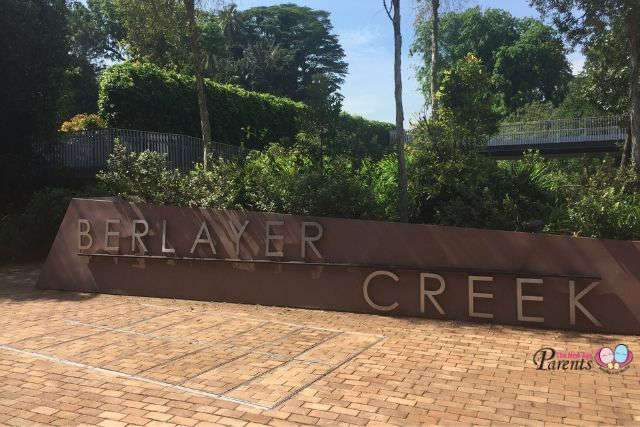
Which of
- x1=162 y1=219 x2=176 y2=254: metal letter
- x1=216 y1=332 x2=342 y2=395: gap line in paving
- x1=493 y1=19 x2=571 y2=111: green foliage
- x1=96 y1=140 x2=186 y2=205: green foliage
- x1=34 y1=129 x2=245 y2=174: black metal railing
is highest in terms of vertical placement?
x1=493 y1=19 x2=571 y2=111: green foliage

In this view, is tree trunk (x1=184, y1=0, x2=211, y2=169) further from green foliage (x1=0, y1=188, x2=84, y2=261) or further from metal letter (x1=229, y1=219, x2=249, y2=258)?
metal letter (x1=229, y1=219, x2=249, y2=258)

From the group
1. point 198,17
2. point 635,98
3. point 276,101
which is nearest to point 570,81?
point 276,101

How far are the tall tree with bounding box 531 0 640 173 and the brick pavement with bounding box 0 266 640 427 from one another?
880 cm

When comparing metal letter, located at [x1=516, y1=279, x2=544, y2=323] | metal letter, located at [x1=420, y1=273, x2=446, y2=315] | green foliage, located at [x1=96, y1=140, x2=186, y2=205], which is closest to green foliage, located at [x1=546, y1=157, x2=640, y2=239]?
metal letter, located at [x1=516, y1=279, x2=544, y2=323]

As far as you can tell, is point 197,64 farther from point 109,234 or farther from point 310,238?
point 310,238

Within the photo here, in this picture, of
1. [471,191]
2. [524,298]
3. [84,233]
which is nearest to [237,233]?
[84,233]

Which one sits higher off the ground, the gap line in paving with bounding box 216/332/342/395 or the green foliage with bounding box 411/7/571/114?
the green foliage with bounding box 411/7/571/114

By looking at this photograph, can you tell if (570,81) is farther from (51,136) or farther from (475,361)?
(475,361)

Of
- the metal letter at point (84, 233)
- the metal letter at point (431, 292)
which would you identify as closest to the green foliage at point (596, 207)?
the metal letter at point (431, 292)

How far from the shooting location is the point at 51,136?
54.6 feet

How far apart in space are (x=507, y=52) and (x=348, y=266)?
50396 millimetres

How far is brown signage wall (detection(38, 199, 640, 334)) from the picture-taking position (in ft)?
23.0

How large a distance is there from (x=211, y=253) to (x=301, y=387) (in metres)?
4.57

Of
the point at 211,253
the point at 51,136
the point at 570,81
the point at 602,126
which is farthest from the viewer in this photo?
the point at 570,81
